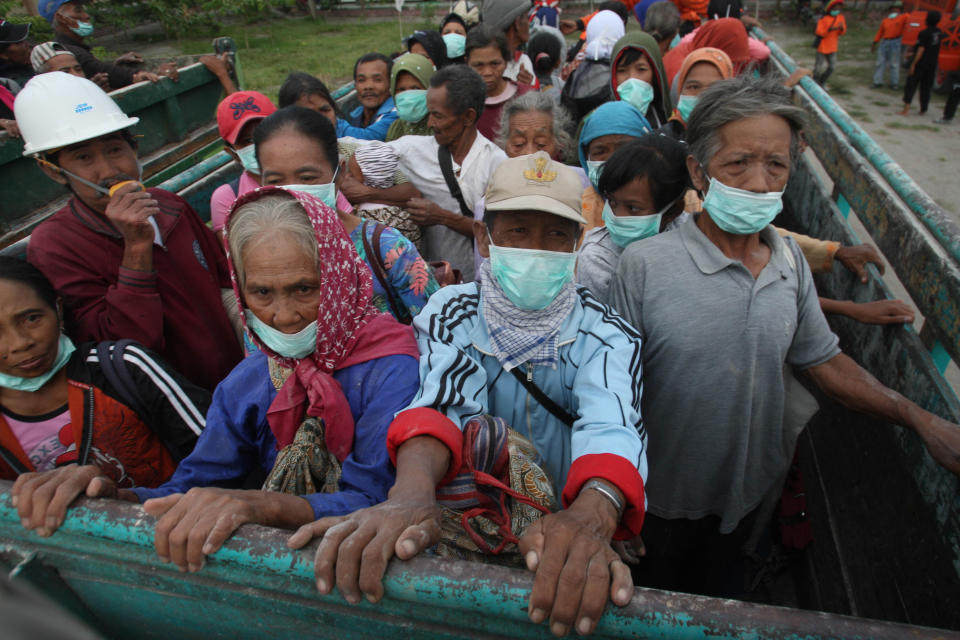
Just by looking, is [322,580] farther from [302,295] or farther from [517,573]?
[302,295]

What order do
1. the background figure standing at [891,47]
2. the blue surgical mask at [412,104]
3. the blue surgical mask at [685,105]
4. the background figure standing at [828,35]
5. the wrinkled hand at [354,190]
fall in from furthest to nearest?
the background figure standing at [891,47] < the background figure standing at [828,35] < the blue surgical mask at [412,104] < the blue surgical mask at [685,105] < the wrinkled hand at [354,190]

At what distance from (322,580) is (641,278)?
4.26 feet

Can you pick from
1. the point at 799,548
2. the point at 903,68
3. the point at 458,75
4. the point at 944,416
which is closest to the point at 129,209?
the point at 458,75

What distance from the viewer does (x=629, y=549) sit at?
65.6 inches

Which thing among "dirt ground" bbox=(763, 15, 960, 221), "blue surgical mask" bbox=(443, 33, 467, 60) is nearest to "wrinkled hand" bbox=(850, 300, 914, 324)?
"blue surgical mask" bbox=(443, 33, 467, 60)

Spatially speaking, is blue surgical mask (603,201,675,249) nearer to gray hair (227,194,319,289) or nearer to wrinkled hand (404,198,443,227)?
wrinkled hand (404,198,443,227)

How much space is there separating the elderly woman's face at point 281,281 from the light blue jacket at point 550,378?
308 millimetres

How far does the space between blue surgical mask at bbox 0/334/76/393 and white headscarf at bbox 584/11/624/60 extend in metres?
4.59

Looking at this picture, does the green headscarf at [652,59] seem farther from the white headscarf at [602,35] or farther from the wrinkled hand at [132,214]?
the wrinkled hand at [132,214]

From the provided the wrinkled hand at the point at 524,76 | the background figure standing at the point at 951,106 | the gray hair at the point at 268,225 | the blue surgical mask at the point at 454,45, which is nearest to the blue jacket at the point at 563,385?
the gray hair at the point at 268,225

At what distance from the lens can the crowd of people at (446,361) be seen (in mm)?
1177

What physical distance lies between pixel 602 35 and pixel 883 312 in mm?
4042

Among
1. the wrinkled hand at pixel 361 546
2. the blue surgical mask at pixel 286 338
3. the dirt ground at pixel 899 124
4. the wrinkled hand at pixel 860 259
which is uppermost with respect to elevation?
the blue surgical mask at pixel 286 338

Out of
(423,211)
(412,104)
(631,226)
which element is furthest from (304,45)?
(631,226)
